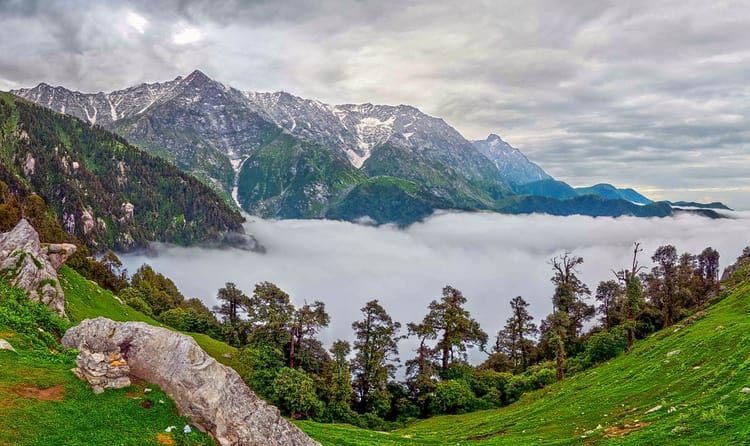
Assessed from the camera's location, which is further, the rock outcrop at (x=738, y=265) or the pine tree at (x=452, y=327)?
the rock outcrop at (x=738, y=265)

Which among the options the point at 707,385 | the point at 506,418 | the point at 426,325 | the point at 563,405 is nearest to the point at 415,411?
the point at 426,325

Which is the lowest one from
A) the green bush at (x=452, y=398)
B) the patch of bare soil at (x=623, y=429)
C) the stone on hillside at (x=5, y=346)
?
the green bush at (x=452, y=398)

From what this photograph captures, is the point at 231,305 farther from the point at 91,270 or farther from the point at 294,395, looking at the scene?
the point at 294,395

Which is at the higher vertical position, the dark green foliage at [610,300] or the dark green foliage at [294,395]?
the dark green foliage at [610,300]

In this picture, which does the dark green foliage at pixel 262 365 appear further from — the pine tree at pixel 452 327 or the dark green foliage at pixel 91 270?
the dark green foliage at pixel 91 270

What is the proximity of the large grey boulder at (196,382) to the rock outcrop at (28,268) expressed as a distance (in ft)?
78.3

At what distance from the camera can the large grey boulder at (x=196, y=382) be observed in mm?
25391

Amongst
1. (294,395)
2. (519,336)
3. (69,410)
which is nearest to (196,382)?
(69,410)

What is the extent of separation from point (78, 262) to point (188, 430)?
3943 inches

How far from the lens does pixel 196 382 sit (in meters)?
26.1

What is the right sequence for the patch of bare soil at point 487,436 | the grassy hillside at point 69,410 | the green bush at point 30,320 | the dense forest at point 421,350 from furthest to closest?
the dense forest at point 421,350, the patch of bare soil at point 487,436, the green bush at point 30,320, the grassy hillside at point 69,410

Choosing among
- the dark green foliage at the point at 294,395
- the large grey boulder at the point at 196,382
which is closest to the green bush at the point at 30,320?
the large grey boulder at the point at 196,382

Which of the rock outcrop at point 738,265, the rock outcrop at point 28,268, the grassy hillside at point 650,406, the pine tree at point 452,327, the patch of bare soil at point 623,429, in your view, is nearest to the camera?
the grassy hillside at point 650,406

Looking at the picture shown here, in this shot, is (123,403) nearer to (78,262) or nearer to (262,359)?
(262,359)
